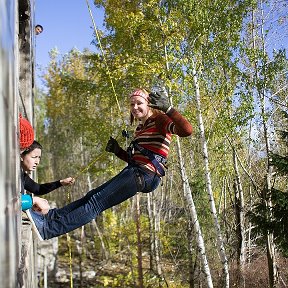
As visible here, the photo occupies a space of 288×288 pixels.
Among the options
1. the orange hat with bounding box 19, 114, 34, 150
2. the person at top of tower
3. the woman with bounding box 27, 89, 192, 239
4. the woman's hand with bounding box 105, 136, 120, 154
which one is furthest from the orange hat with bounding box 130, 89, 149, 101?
the orange hat with bounding box 19, 114, 34, 150

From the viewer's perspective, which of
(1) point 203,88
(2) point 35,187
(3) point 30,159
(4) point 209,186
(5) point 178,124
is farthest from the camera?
(1) point 203,88

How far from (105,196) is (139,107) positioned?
0.80 m

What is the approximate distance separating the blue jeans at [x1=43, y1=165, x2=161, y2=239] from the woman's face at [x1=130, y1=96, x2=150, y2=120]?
44 centimetres

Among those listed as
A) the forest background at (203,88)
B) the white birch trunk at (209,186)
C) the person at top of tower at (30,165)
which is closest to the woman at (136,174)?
the person at top of tower at (30,165)

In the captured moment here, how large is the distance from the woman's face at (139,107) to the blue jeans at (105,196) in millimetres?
437

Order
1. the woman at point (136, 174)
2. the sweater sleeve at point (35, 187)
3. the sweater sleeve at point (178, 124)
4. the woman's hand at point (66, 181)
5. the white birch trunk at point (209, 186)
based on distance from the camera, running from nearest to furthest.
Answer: the sweater sleeve at point (178, 124)
the woman at point (136, 174)
the sweater sleeve at point (35, 187)
the woman's hand at point (66, 181)
the white birch trunk at point (209, 186)

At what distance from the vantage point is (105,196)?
3414mm

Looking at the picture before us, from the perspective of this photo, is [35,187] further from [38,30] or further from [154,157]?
[38,30]

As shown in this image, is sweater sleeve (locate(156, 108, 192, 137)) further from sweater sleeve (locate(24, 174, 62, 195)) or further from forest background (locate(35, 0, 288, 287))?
forest background (locate(35, 0, 288, 287))

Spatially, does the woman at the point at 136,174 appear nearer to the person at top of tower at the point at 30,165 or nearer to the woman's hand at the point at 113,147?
the person at top of tower at the point at 30,165

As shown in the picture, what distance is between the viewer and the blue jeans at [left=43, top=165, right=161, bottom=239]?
3.34 metres

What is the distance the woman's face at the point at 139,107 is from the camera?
336 cm

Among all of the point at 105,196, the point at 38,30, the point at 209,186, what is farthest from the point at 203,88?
the point at 105,196

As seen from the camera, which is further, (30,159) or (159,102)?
(30,159)
